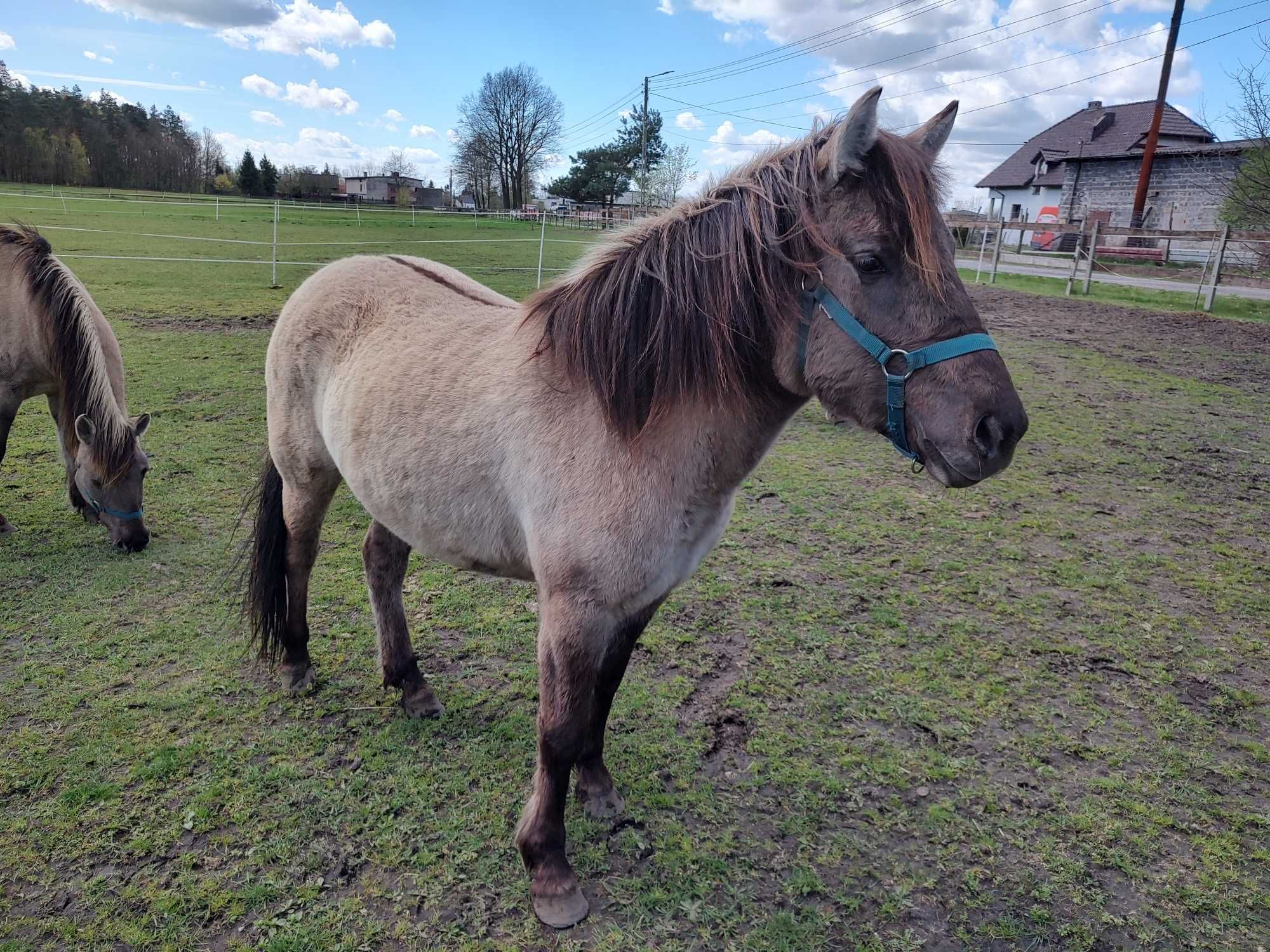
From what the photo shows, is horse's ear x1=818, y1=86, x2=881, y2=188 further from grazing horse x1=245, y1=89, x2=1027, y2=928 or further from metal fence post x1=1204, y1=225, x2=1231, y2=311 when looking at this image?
metal fence post x1=1204, y1=225, x2=1231, y2=311

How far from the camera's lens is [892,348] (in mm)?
1676

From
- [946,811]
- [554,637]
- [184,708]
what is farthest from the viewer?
[184,708]

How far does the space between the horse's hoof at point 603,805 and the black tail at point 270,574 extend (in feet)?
5.42

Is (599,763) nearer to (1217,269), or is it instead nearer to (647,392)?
(647,392)

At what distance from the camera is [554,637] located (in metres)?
2.03

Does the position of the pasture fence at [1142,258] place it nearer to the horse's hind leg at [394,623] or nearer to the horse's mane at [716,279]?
the horse's mane at [716,279]

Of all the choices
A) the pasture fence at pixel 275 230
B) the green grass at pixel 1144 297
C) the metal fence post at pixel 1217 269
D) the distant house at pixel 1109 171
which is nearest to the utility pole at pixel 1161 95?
the distant house at pixel 1109 171

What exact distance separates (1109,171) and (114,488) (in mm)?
44995

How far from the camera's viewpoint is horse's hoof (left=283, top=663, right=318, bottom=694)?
312 centimetres

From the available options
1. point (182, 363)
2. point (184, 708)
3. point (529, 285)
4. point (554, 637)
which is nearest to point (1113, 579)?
point (554, 637)

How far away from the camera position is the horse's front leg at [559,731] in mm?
2004

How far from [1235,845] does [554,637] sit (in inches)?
102

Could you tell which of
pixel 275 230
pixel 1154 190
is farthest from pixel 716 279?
pixel 1154 190

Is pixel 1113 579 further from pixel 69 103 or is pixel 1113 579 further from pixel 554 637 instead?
pixel 69 103
